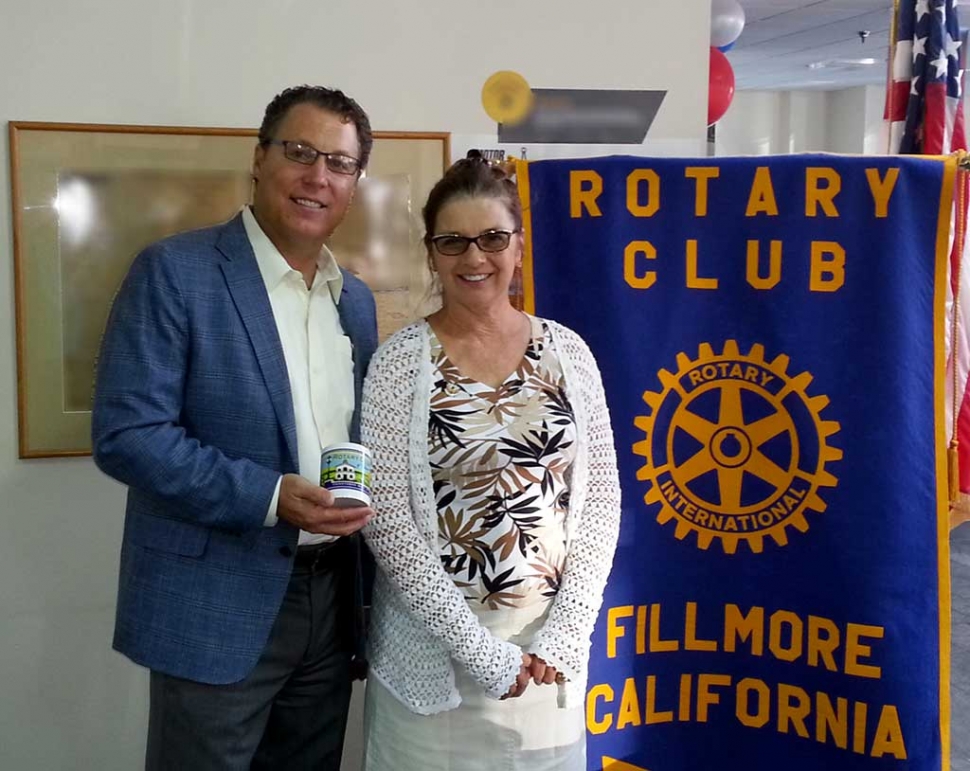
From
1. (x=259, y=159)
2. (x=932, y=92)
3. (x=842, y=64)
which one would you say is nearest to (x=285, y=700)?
(x=259, y=159)

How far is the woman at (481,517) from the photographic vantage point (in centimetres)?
145

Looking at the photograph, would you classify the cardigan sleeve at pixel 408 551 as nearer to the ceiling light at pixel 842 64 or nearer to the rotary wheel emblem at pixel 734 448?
→ the rotary wheel emblem at pixel 734 448

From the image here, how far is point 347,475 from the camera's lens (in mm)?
1300

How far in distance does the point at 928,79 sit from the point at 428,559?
1.68 metres

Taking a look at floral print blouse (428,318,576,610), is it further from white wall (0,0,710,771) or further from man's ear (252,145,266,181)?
white wall (0,0,710,771)

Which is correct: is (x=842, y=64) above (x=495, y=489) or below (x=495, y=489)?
above

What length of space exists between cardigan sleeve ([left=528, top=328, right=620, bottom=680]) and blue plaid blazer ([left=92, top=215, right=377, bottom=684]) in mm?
437

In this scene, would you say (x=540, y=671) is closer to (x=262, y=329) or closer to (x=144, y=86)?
(x=262, y=329)

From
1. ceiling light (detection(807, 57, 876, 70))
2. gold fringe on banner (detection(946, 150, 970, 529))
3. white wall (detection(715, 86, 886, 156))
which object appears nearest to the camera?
gold fringe on banner (detection(946, 150, 970, 529))

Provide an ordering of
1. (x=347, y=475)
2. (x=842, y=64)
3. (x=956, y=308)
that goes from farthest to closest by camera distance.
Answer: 1. (x=842, y=64)
2. (x=956, y=308)
3. (x=347, y=475)

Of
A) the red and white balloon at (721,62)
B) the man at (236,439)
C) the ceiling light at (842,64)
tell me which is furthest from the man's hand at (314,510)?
the ceiling light at (842,64)

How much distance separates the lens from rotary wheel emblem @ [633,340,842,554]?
1.91m

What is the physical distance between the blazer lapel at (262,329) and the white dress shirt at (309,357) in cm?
2

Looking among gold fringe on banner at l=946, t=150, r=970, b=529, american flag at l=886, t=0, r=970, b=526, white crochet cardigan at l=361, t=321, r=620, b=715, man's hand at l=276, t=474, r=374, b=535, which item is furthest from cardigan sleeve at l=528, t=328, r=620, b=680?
american flag at l=886, t=0, r=970, b=526
